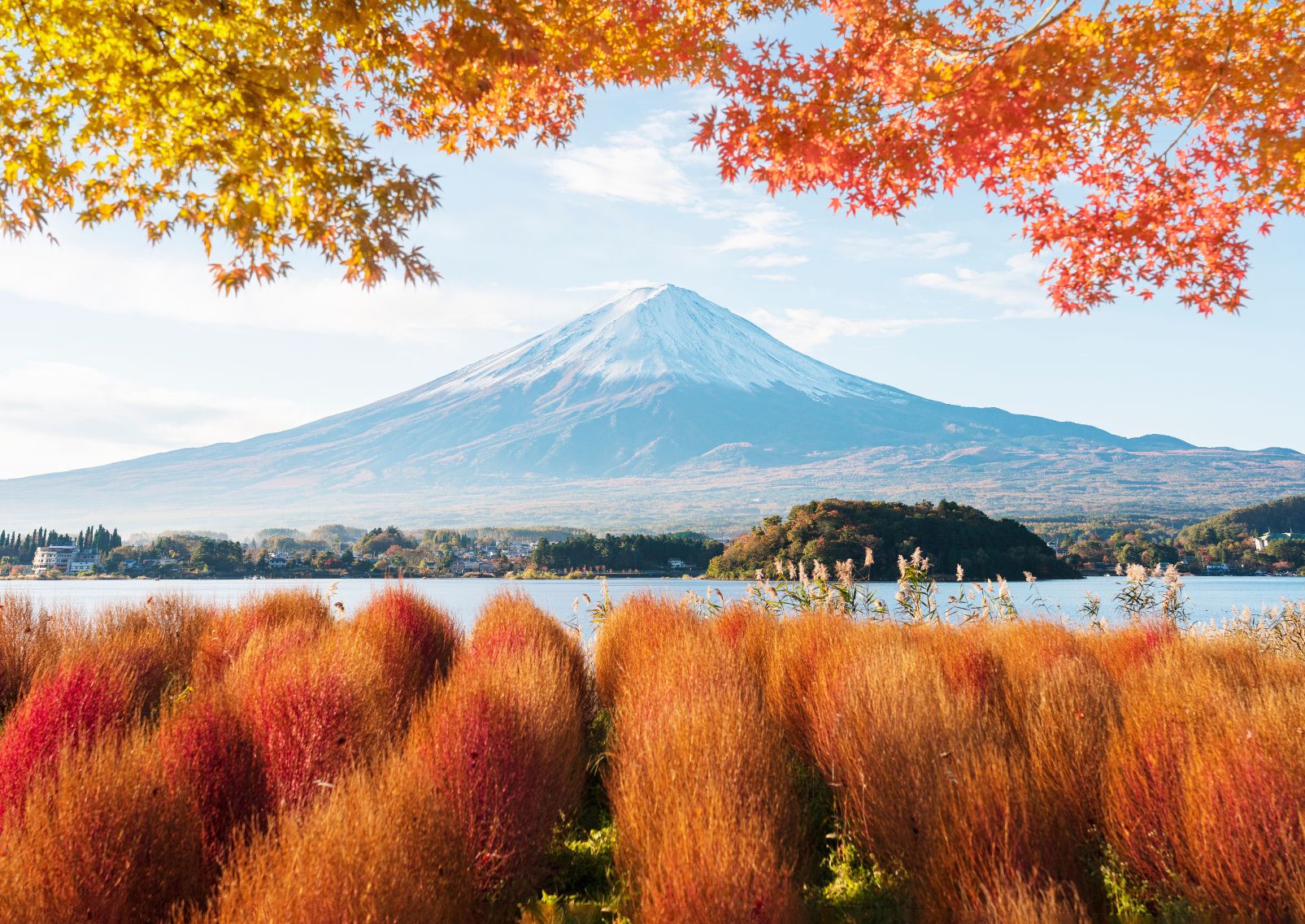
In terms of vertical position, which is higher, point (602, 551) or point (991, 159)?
point (991, 159)

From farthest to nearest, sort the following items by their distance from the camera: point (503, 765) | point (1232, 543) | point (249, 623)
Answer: point (1232, 543)
point (249, 623)
point (503, 765)

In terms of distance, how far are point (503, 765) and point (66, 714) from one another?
212 cm

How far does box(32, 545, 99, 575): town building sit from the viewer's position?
57969mm

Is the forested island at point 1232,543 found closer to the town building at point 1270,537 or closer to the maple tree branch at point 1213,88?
the town building at point 1270,537

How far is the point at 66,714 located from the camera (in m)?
3.91

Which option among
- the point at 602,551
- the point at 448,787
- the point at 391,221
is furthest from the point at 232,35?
the point at 602,551

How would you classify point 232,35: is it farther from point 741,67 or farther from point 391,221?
point 741,67

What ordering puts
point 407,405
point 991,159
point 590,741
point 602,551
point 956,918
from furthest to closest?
point 407,405, point 602,551, point 991,159, point 590,741, point 956,918

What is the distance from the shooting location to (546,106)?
7.32 metres

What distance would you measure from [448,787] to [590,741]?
7.36 ft

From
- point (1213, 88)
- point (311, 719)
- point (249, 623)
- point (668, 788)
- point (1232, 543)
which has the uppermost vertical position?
point (1213, 88)

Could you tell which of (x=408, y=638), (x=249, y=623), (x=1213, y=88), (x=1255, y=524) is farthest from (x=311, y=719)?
(x=1255, y=524)

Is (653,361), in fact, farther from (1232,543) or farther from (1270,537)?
(1270,537)

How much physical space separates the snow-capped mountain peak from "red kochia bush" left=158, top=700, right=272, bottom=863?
17008 cm
